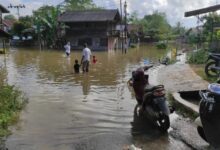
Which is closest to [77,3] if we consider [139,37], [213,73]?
[139,37]

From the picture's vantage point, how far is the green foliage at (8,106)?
845 cm

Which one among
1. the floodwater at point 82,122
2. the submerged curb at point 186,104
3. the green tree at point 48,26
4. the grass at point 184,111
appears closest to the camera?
the floodwater at point 82,122

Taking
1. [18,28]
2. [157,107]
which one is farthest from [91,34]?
[157,107]

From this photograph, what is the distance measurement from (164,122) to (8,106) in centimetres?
397

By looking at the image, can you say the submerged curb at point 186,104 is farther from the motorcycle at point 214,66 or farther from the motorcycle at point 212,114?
the motorcycle at point 214,66

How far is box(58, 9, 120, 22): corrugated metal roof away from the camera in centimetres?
5316

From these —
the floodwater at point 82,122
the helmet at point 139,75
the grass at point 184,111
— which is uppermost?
the helmet at point 139,75

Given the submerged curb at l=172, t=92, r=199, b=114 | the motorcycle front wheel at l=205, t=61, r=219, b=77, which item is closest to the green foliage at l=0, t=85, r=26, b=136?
the submerged curb at l=172, t=92, r=199, b=114

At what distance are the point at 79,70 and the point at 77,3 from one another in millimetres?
68607

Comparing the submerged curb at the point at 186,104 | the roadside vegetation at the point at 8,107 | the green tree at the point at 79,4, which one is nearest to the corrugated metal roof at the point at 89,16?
the green tree at the point at 79,4

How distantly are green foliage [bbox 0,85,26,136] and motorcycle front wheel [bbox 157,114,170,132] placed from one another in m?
3.27

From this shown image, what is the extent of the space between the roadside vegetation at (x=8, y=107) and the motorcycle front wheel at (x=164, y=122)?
322 cm

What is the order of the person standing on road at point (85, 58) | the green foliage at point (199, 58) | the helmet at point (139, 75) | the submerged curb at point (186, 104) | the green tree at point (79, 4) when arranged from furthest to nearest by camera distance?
the green tree at point (79, 4) < the green foliage at point (199, 58) < the person standing on road at point (85, 58) < the helmet at point (139, 75) < the submerged curb at point (186, 104)

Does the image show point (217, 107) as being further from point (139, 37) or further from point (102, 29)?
point (139, 37)
